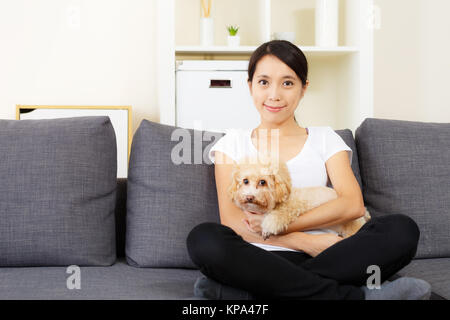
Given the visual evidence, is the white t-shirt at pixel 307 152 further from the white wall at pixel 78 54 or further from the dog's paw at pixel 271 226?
the white wall at pixel 78 54

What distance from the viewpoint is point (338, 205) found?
4.78ft

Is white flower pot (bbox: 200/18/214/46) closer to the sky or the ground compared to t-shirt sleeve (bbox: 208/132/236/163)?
closer to the sky

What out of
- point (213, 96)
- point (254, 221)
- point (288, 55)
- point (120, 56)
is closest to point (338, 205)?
point (254, 221)

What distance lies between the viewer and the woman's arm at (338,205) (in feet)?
4.72

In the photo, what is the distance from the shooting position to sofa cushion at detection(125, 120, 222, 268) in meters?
1.62

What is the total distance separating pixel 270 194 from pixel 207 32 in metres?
1.52

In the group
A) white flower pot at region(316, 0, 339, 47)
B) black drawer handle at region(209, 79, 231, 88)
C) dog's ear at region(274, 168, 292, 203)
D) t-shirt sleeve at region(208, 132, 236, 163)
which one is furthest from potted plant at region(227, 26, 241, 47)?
dog's ear at region(274, 168, 292, 203)

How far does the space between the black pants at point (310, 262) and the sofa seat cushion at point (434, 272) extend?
154mm

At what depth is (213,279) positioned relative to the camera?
129 centimetres

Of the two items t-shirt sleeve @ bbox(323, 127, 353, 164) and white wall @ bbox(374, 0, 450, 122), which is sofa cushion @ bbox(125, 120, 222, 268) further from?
white wall @ bbox(374, 0, 450, 122)

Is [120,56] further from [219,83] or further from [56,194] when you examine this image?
[56,194]

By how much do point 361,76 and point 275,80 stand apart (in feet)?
4.01

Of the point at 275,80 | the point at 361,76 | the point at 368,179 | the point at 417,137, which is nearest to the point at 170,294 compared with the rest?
the point at 275,80

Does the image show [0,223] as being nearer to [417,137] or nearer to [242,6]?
[417,137]
